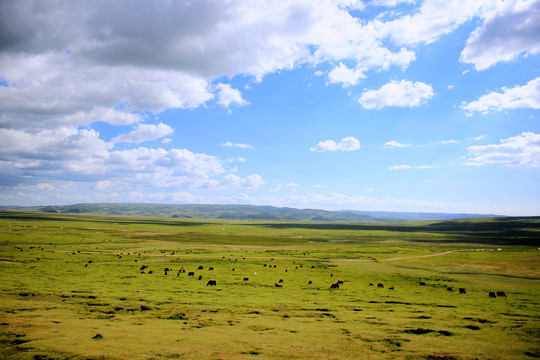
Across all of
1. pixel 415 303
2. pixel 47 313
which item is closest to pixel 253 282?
pixel 415 303

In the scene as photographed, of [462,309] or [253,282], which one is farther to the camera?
[253,282]

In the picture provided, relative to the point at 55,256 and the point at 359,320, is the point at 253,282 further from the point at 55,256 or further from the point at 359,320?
the point at 55,256

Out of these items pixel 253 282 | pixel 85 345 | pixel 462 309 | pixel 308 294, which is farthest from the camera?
pixel 253 282

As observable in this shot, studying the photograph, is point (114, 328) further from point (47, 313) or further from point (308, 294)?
point (308, 294)

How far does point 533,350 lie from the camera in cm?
1923

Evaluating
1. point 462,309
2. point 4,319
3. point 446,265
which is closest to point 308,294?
point 462,309

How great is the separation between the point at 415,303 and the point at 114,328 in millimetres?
32085

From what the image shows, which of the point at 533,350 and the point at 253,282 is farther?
the point at 253,282

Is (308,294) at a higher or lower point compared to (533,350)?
lower

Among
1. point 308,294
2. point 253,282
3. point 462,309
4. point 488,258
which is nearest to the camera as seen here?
point 462,309

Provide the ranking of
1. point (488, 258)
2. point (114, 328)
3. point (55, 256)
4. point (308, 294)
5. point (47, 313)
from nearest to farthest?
point (114, 328) → point (47, 313) → point (308, 294) → point (55, 256) → point (488, 258)

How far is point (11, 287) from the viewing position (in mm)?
38656

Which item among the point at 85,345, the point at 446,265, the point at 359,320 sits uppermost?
the point at 85,345

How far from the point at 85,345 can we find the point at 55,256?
68071 millimetres
